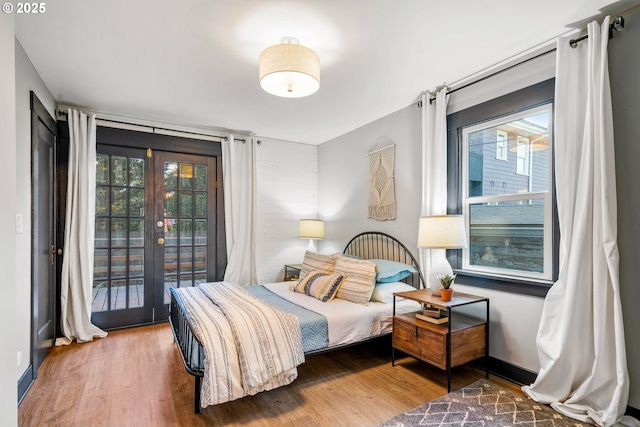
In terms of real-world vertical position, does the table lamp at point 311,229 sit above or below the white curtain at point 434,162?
below

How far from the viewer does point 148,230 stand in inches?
160

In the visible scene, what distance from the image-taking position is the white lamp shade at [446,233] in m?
2.66

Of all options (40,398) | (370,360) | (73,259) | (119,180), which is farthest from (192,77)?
(370,360)

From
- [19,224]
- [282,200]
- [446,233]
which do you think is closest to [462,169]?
[446,233]

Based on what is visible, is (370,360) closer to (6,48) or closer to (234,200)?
(234,200)

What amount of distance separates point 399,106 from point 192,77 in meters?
2.12

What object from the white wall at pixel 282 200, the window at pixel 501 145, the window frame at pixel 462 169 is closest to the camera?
the window frame at pixel 462 169

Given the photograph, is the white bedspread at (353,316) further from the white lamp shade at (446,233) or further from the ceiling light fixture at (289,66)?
the ceiling light fixture at (289,66)

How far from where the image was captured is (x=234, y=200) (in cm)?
448

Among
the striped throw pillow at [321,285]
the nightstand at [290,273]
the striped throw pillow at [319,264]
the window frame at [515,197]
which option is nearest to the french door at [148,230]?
the nightstand at [290,273]

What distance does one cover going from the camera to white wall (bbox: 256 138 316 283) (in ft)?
15.9

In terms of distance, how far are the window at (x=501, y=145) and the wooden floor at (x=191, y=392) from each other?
1.85 meters

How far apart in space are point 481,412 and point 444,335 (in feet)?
1.67

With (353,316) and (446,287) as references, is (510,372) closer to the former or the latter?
(446,287)
